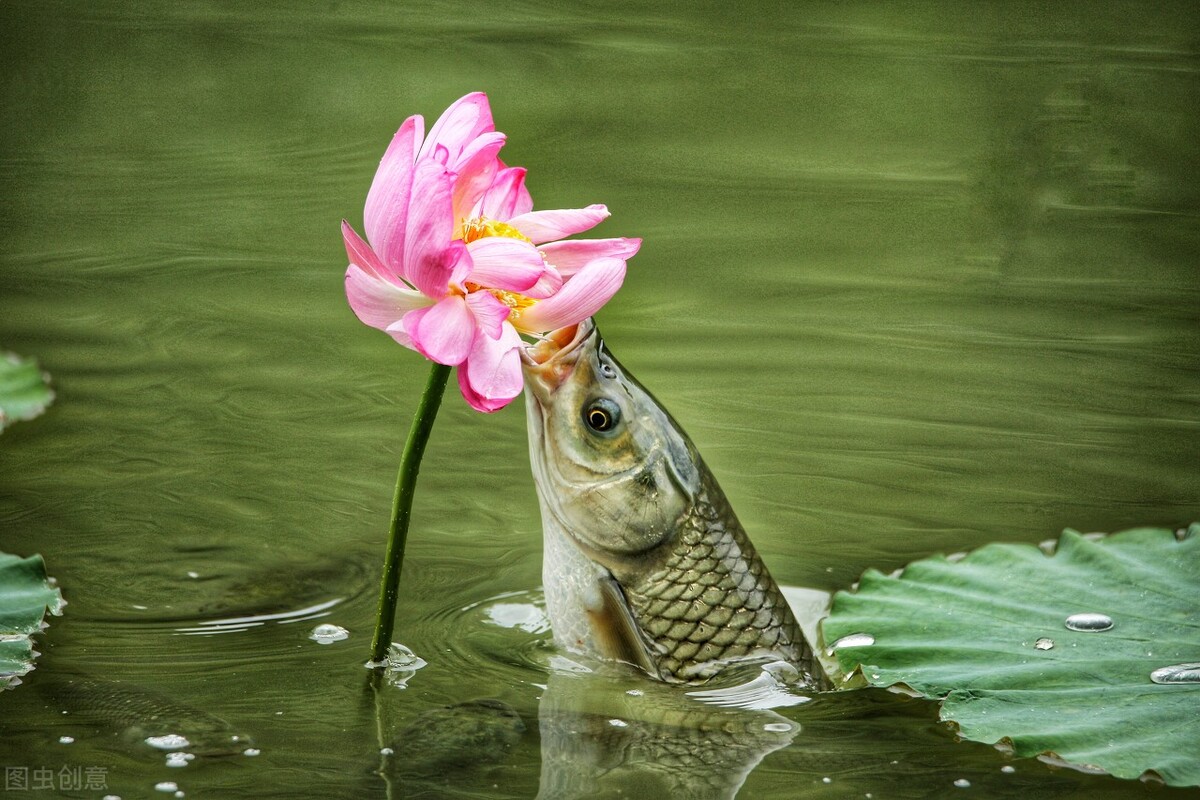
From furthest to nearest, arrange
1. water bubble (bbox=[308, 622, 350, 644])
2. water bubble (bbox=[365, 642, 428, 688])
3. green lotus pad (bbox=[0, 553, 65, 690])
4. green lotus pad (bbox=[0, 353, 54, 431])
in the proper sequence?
green lotus pad (bbox=[0, 353, 54, 431])
water bubble (bbox=[308, 622, 350, 644])
water bubble (bbox=[365, 642, 428, 688])
green lotus pad (bbox=[0, 553, 65, 690])

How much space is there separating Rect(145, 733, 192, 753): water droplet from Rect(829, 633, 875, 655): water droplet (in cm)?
89

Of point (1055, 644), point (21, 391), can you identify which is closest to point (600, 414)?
point (1055, 644)

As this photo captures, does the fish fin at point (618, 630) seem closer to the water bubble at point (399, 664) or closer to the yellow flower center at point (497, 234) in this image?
the water bubble at point (399, 664)

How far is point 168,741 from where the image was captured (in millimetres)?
1753

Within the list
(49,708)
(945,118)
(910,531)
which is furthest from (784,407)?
(945,118)

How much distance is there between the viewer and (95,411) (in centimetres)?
→ 315

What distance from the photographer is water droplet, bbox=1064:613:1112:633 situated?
196 centimetres

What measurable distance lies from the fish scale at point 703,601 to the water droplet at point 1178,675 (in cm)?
49

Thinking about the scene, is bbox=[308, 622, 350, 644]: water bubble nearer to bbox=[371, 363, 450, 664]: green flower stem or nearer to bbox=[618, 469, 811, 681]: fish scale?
bbox=[371, 363, 450, 664]: green flower stem

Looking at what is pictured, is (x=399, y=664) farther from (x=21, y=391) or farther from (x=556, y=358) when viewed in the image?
(x=21, y=391)

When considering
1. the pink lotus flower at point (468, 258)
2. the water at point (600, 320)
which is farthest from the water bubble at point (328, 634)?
the pink lotus flower at point (468, 258)

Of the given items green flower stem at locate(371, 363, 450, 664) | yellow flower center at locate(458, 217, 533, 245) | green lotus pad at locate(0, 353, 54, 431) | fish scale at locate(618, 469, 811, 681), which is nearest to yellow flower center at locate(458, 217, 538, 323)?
yellow flower center at locate(458, 217, 533, 245)

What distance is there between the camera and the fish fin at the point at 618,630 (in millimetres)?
2023

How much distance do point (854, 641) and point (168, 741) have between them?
94cm
